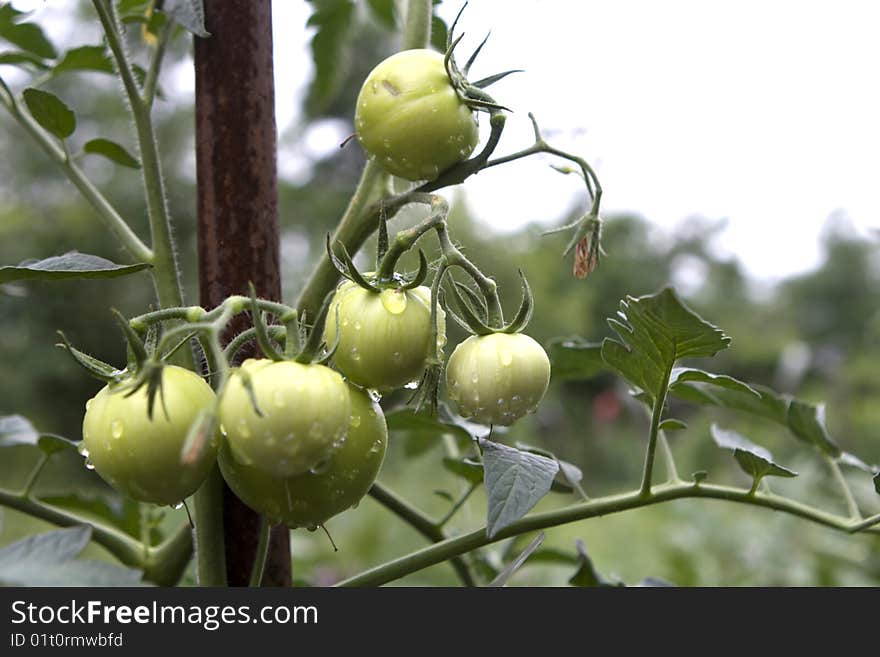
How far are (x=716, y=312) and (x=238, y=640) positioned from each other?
7.95m

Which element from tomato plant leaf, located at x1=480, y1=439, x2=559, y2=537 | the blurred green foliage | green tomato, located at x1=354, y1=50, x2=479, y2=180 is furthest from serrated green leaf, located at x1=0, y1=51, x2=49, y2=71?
tomato plant leaf, located at x1=480, y1=439, x2=559, y2=537

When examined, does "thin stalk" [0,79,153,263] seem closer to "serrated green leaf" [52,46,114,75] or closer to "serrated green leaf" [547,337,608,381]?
"serrated green leaf" [52,46,114,75]

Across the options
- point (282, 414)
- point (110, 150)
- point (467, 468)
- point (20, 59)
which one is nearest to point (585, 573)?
point (467, 468)

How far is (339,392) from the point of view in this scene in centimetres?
33

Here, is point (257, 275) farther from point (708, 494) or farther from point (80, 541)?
point (708, 494)

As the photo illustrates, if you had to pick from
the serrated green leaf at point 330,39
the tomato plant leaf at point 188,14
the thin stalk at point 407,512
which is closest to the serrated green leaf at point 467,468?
the thin stalk at point 407,512

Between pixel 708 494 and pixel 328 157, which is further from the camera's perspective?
pixel 328 157

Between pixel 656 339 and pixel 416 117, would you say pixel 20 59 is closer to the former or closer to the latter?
pixel 416 117

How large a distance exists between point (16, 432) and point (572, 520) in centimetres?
41

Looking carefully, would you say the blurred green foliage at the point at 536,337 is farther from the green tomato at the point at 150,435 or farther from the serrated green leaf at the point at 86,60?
the green tomato at the point at 150,435

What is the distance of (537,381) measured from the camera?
0.38 m

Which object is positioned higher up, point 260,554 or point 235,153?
point 235,153

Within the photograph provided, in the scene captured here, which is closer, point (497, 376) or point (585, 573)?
point (497, 376)

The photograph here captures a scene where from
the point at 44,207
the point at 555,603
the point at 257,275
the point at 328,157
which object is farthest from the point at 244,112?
the point at 44,207
